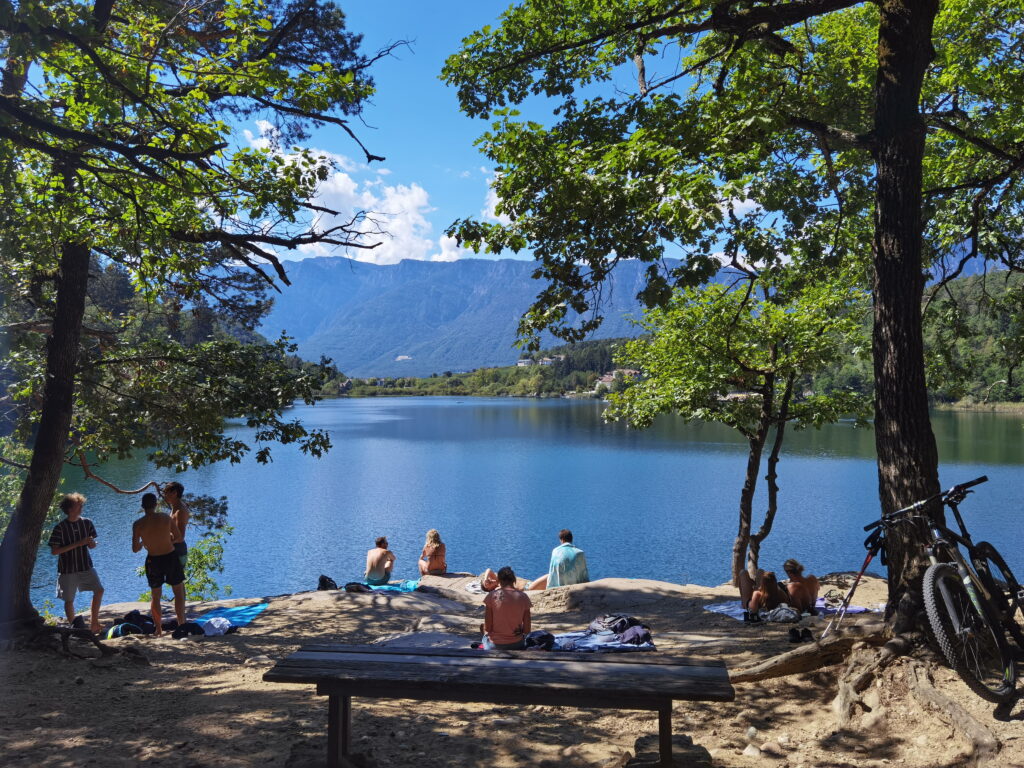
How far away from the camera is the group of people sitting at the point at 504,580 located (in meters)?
6.83

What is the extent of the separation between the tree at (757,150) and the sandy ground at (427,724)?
0.88 meters

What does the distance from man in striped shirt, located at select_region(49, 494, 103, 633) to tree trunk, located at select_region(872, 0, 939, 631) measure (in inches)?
302

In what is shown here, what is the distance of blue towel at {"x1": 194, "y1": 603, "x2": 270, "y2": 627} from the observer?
29.4 feet

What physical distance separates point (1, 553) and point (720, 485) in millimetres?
32379

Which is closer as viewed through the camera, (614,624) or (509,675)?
(509,675)

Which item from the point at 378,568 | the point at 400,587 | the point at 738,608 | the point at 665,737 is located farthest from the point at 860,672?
the point at 378,568

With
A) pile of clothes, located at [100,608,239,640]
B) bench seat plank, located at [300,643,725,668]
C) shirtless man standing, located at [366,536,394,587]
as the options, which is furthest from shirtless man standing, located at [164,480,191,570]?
shirtless man standing, located at [366,536,394,587]

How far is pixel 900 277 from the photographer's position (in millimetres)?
4789

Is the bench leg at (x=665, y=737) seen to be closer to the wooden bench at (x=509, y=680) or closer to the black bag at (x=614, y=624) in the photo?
the wooden bench at (x=509, y=680)

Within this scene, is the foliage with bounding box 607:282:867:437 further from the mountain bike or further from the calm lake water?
the mountain bike

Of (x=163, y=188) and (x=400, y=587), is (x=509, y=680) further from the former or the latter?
(x=400, y=587)

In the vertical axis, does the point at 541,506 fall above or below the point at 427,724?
below

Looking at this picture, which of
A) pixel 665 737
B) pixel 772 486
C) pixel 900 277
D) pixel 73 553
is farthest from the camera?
pixel 772 486

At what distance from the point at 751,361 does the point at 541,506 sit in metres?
20.7
